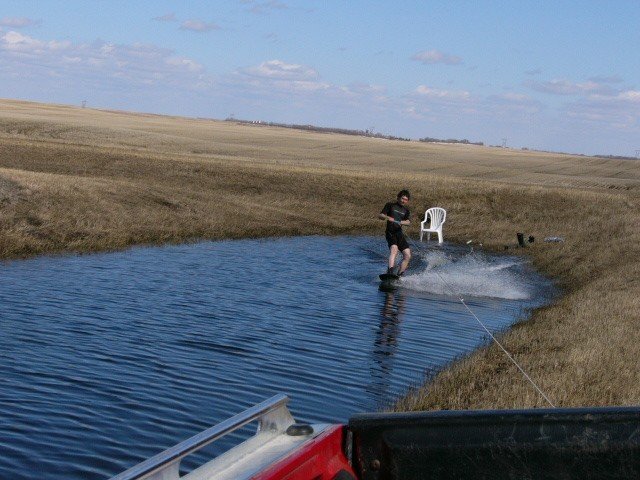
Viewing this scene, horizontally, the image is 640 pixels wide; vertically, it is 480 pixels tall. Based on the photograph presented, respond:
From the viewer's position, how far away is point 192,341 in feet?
44.7

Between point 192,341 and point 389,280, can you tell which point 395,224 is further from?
point 192,341

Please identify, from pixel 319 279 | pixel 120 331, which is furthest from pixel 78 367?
pixel 319 279

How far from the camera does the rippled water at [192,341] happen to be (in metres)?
9.19

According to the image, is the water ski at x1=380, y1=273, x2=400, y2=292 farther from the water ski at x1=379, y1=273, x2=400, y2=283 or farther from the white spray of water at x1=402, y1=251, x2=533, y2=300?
the white spray of water at x1=402, y1=251, x2=533, y2=300

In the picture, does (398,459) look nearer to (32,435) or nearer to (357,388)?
(32,435)

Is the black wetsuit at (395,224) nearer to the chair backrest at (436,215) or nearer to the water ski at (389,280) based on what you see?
the water ski at (389,280)

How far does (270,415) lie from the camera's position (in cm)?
468

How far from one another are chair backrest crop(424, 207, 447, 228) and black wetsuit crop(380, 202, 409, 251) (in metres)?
12.7

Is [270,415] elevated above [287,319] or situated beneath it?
elevated above

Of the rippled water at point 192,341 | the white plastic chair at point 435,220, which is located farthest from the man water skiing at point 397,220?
the white plastic chair at point 435,220

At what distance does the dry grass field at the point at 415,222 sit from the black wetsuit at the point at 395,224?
3473 millimetres

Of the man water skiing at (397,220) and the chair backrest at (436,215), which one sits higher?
the man water skiing at (397,220)

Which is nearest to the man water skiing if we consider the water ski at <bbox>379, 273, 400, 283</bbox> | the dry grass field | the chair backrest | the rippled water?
the water ski at <bbox>379, 273, 400, 283</bbox>

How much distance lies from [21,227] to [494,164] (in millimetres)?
69271
